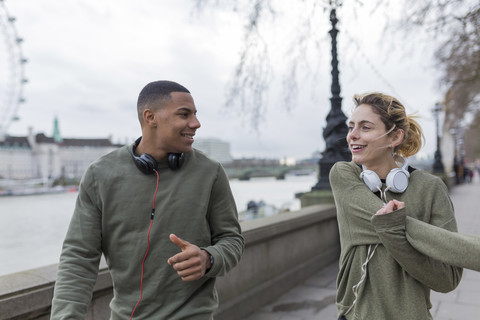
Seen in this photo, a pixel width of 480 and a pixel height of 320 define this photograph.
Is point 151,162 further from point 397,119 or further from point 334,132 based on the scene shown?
point 334,132

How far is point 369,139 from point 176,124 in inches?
29.1

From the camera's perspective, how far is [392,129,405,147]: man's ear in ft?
5.41

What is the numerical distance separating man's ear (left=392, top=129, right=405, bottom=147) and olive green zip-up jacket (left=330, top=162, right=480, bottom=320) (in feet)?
0.45

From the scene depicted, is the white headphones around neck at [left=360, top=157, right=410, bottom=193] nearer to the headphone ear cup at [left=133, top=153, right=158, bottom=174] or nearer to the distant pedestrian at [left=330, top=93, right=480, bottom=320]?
the distant pedestrian at [left=330, top=93, right=480, bottom=320]

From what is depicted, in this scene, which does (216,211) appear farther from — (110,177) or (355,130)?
(355,130)

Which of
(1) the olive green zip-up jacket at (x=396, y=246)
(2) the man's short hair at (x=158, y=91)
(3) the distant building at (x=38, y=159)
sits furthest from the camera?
(3) the distant building at (x=38, y=159)

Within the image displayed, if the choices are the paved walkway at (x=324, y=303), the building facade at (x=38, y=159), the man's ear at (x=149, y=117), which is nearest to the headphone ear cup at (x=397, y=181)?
the man's ear at (x=149, y=117)

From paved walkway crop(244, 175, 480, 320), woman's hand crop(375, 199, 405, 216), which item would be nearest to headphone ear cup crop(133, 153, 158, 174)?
woman's hand crop(375, 199, 405, 216)

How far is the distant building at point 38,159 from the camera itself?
68.8m

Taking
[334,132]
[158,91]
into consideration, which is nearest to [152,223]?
[158,91]

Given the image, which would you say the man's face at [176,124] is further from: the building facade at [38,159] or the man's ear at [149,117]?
the building facade at [38,159]

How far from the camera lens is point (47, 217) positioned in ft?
118

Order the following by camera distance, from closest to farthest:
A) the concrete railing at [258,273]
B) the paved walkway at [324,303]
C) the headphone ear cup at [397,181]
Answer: the headphone ear cup at [397,181], the concrete railing at [258,273], the paved walkway at [324,303]

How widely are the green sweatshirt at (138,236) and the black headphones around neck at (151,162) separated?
0.02 metres
